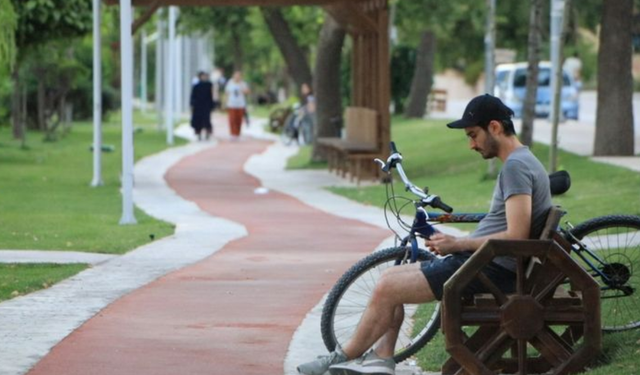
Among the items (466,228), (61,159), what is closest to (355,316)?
(466,228)

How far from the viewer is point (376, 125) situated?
87.9 ft

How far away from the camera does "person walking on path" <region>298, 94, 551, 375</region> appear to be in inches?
314

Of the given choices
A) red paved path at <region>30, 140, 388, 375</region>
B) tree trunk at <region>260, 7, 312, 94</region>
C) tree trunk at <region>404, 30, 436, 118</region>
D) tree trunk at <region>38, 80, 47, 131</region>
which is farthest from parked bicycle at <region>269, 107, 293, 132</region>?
red paved path at <region>30, 140, 388, 375</region>

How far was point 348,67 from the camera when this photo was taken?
48.8m

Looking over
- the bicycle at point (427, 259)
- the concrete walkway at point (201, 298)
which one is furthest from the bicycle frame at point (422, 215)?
the concrete walkway at point (201, 298)

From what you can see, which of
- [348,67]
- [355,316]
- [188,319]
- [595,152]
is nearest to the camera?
[355,316]

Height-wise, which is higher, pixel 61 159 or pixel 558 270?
pixel 558 270

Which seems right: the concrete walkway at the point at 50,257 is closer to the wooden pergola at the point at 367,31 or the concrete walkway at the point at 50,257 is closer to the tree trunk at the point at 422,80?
the wooden pergola at the point at 367,31

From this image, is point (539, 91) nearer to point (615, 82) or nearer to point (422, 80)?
point (422, 80)

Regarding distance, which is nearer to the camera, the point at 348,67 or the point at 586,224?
the point at 586,224

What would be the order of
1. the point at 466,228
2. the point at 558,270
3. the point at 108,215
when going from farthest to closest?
the point at 108,215 < the point at 466,228 < the point at 558,270

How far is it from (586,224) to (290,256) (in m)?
5.85

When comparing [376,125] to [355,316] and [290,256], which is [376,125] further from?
[355,316]

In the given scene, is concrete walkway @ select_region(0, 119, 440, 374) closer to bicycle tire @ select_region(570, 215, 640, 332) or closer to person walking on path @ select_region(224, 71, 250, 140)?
bicycle tire @ select_region(570, 215, 640, 332)
